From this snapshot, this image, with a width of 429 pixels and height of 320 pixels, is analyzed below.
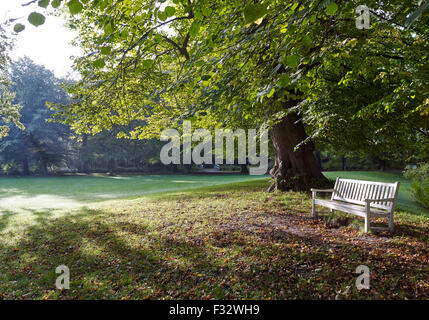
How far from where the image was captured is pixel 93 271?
4.50 metres

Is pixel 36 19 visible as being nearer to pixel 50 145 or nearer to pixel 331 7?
pixel 331 7

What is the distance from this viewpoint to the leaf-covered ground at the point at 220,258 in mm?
3607

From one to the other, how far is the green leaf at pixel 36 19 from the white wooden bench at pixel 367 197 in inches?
246

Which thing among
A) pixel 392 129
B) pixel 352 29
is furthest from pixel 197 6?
pixel 392 129

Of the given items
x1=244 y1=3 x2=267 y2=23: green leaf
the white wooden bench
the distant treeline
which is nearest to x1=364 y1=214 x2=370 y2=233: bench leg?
the white wooden bench

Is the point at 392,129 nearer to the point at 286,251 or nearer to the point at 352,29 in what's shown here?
the point at 352,29

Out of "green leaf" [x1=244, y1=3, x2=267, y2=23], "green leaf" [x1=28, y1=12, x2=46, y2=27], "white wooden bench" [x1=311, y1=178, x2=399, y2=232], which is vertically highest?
"green leaf" [x1=244, y1=3, x2=267, y2=23]

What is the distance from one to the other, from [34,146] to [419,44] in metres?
46.8

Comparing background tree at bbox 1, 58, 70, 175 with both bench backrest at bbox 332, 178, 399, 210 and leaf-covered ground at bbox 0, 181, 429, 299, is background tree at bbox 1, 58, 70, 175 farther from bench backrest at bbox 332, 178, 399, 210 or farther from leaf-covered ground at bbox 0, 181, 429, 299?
bench backrest at bbox 332, 178, 399, 210

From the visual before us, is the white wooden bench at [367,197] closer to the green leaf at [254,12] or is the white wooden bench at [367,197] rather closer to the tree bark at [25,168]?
the green leaf at [254,12]

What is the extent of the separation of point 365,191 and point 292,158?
16.4ft

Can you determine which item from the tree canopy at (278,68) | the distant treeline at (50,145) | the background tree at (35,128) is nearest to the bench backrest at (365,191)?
the tree canopy at (278,68)

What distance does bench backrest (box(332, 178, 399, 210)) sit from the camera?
5.86 meters

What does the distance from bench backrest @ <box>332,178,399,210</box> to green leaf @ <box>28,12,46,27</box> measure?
6.76 m
